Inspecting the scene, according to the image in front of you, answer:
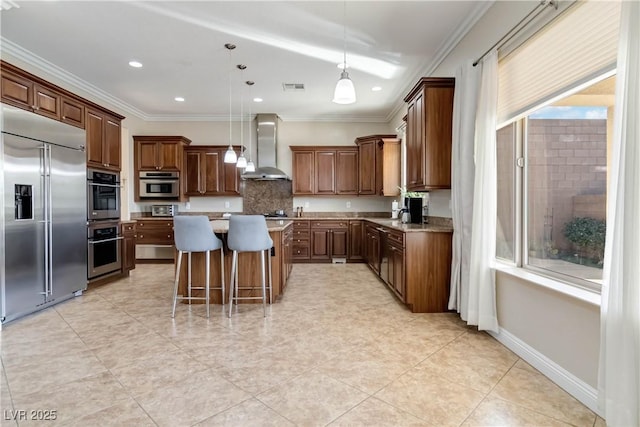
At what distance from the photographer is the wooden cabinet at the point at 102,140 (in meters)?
4.10

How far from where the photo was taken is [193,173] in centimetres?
630

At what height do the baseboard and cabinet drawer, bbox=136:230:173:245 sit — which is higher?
cabinet drawer, bbox=136:230:173:245

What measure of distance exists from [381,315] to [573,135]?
2.23 m

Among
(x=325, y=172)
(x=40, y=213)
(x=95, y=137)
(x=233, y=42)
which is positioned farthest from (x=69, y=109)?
(x=325, y=172)

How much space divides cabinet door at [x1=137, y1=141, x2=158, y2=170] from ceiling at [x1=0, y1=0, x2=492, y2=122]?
3.00 feet

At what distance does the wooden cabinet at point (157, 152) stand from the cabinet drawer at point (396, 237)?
176 inches

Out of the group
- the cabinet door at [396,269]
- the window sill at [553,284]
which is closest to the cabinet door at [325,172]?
the cabinet door at [396,269]

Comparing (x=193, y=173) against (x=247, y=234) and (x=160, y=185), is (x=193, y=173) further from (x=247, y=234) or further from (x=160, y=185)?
(x=247, y=234)

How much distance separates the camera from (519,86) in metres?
2.45

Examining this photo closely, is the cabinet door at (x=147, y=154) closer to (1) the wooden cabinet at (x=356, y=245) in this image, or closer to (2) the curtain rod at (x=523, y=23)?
(1) the wooden cabinet at (x=356, y=245)

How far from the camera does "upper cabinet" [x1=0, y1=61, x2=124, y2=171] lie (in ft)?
9.91

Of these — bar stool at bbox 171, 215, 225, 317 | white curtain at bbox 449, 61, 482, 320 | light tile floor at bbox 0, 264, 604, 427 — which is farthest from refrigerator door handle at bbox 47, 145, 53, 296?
white curtain at bbox 449, 61, 482, 320

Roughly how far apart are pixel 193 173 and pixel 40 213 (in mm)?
3155

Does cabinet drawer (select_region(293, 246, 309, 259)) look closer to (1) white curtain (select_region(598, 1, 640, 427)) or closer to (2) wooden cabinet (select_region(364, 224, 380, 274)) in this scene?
(2) wooden cabinet (select_region(364, 224, 380, 274))
